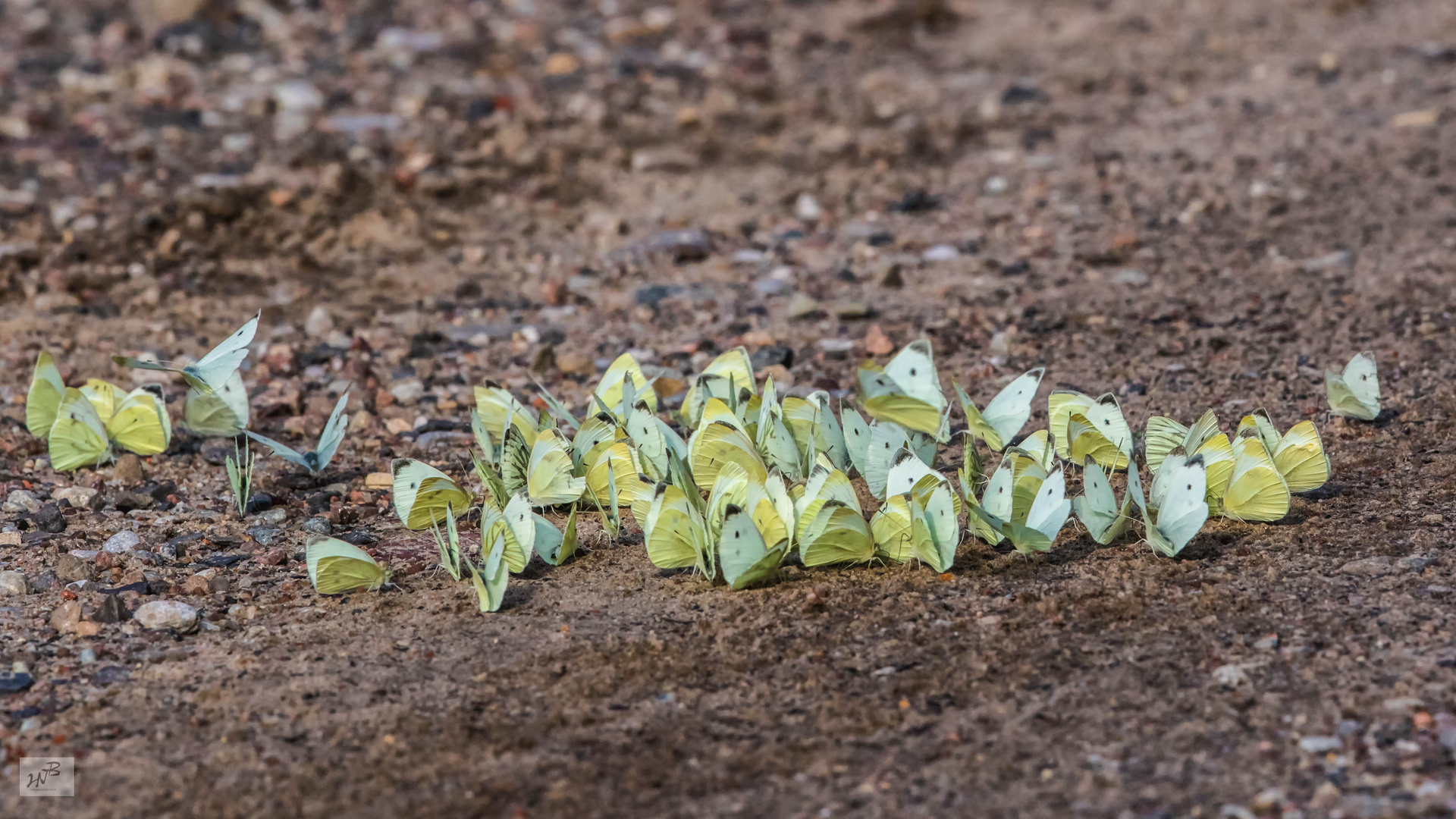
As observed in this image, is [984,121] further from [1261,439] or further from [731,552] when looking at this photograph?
[731,552]

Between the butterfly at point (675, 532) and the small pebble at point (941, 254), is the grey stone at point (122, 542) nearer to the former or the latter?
the butterfly at point (675, 532)

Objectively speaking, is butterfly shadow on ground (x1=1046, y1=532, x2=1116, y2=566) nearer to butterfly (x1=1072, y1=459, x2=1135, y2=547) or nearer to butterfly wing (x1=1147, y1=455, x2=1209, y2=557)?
butterfly (x1=1072, y1=459, x2=1135, y2=547)

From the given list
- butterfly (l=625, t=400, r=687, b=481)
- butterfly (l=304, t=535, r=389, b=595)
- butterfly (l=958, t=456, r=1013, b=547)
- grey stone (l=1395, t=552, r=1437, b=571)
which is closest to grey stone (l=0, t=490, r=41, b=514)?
butterfly (l=304, t=535, r=389, b=595)

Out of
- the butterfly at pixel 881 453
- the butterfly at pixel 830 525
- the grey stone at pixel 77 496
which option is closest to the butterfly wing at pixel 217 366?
the grey stone at pixel 77 496

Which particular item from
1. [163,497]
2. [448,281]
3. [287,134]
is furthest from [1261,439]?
[287,134]

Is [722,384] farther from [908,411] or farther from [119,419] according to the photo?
[119,419]

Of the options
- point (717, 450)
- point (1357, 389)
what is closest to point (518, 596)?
point (717, 450)

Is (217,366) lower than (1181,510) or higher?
higher
